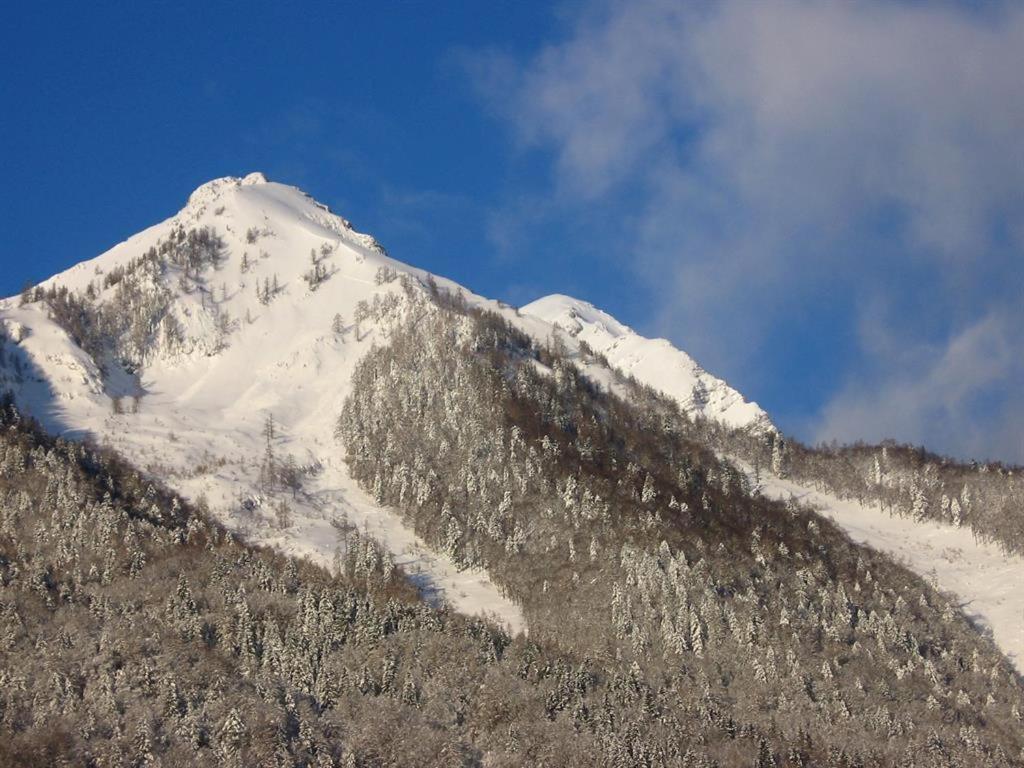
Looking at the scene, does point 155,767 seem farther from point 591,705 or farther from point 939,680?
point 939,680

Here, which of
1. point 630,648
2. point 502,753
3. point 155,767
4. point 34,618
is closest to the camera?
point 155,767

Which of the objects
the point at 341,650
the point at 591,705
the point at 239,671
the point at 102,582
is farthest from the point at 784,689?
the point at 102,582

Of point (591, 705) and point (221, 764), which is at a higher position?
point (591, 705)

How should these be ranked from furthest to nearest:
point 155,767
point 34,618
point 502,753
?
point 34,618
point 502,753
point 155,767

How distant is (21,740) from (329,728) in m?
41.6

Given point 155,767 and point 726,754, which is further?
point 726,754

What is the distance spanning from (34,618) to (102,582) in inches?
533

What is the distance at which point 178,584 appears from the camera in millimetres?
191500

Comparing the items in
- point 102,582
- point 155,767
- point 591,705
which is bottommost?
point 155,767

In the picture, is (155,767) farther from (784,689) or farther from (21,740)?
(784,689)

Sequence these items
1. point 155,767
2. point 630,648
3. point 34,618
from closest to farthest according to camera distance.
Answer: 1. point 155,767
2. point 34,618
3. point 630,648

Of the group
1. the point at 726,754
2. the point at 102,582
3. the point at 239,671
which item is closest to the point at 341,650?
the point at 239,671

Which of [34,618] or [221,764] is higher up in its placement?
[34,618]

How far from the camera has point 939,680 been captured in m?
196
